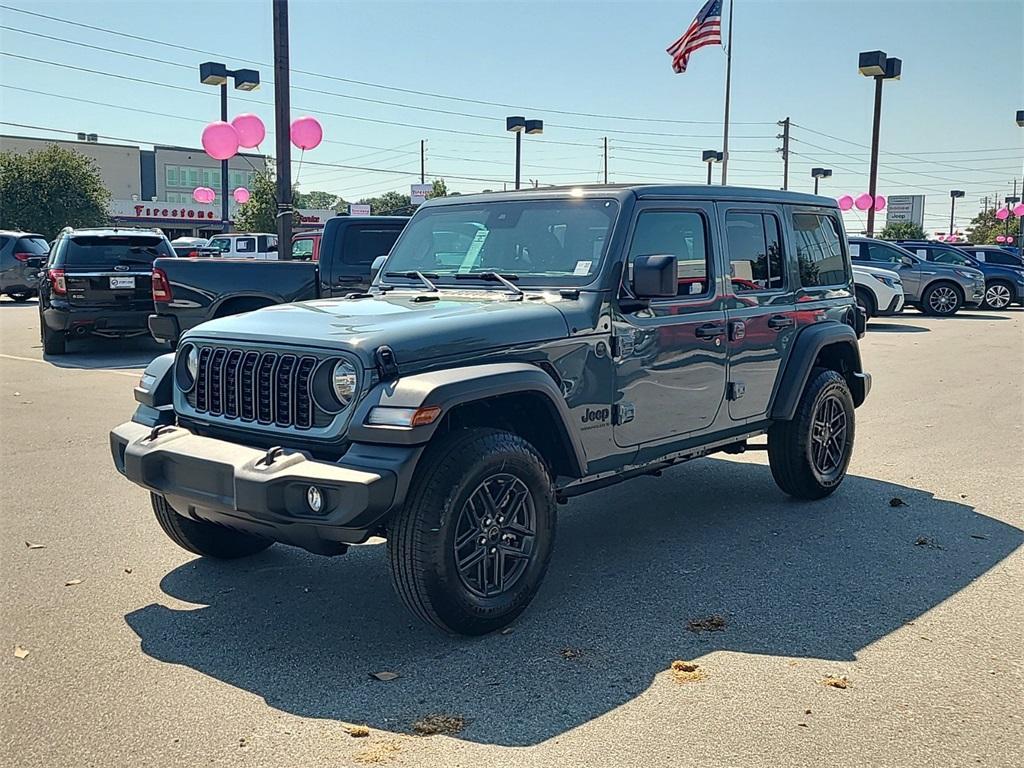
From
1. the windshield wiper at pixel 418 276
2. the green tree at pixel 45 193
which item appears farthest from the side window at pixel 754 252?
the green tree at pixel 45 193

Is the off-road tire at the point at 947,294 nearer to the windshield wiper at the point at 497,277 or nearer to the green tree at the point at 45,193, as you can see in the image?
the windshield wiper at the point at 497,277

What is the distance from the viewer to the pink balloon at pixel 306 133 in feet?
55.5

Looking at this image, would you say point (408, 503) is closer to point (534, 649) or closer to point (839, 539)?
point (534, 649)

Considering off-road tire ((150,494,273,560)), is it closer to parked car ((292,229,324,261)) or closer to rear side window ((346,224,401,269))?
rear side window ((346,224,401,269))

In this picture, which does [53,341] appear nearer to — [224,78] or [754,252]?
[754,252]

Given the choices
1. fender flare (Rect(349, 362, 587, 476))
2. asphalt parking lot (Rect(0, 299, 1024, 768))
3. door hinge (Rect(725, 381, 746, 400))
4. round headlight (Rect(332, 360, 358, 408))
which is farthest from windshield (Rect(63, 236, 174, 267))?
fender flare (Rect(349, 362, 587, 476))

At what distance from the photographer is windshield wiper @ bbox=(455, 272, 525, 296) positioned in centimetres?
499

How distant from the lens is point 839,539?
18.6 ft

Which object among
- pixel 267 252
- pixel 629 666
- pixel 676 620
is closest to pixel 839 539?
pixel 676 620

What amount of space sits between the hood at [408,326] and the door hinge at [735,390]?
4.65 feet

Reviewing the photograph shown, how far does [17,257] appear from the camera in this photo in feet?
75.6

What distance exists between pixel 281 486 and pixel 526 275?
1874mm

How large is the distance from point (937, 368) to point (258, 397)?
37.1 ft

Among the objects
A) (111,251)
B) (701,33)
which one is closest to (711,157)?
(701,33)
